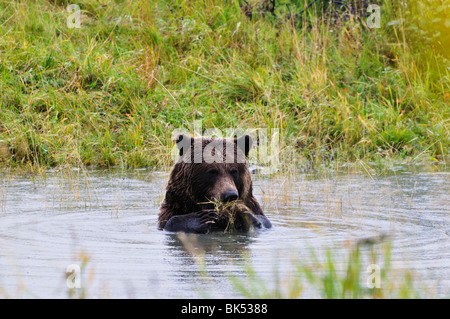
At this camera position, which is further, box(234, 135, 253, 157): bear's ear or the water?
box(234, 135, 253, 157): bear's ear

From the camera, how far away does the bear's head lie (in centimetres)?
666

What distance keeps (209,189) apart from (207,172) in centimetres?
14

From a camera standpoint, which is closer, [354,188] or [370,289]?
[370,289]

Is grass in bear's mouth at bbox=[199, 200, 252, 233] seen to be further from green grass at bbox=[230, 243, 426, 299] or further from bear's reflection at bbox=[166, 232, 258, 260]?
green grass at bbox=[230, 243, 426, 299]

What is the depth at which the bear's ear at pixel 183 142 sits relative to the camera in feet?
22.5

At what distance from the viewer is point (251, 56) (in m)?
12.9

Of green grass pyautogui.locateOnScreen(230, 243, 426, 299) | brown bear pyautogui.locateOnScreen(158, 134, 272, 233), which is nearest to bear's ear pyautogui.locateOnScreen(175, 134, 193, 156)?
brown bear pyautogui.locateOnScreen(158, 134, 272, 233)

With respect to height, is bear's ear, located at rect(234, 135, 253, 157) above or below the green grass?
above

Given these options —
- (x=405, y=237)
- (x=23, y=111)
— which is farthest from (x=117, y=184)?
(x=405, y=237)

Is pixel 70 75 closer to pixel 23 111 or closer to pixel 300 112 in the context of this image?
pixel 23 111

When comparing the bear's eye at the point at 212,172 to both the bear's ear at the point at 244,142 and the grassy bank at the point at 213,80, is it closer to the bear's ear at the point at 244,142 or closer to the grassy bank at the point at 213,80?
the bear's ear at the point at 244,142

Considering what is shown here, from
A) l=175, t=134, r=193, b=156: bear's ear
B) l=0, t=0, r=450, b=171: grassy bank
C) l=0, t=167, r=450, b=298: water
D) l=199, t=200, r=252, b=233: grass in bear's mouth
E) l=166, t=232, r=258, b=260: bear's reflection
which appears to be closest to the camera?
l=0, t=167, r=450, b=298: water

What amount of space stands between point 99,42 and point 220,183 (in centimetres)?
747

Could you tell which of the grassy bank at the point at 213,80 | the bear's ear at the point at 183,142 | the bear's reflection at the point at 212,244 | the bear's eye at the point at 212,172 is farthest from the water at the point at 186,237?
the grassy bank at the point at 213,80
